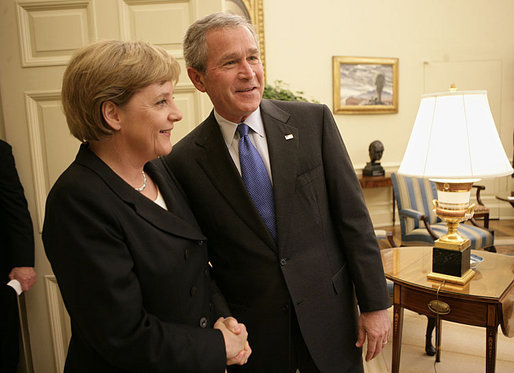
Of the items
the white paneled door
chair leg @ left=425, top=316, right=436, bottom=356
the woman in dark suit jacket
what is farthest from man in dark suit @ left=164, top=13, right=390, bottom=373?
chair leg @ left=425, top=316, right=436, bottom=356

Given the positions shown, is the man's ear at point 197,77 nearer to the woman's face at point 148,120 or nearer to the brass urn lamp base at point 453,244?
the woman's face at point 148,120

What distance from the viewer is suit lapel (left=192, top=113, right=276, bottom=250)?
4.52 feet

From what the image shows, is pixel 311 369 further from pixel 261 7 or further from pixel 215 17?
pixel 261 7

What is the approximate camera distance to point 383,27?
662 cm

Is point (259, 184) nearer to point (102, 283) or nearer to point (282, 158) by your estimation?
point (282, 158)

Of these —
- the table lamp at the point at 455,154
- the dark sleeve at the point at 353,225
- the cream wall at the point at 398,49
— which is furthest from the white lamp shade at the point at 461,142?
the cream wall at the point at 398,49

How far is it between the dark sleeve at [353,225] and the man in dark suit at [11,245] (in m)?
1.60

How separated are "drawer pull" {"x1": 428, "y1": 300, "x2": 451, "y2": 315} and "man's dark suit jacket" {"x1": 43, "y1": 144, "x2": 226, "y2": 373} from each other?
58.9 inches

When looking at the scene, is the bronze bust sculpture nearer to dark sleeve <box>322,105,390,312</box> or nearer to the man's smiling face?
dark sleeve <box>322,105,390,312</box>

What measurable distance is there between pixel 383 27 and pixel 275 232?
622 centimetres

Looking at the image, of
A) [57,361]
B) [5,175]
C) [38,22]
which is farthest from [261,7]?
[57,361]

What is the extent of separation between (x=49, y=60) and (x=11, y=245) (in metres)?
0.98

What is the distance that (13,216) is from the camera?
2090 mm

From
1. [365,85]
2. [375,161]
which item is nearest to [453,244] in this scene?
[375,161]
